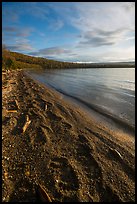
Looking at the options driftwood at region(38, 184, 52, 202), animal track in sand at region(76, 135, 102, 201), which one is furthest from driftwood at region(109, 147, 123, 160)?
driftwood at region(38, 184, 52, 202)

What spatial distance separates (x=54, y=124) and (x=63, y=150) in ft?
10.2

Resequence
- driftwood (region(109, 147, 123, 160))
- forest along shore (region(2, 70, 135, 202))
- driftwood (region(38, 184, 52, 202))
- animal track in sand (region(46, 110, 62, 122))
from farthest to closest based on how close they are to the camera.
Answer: animal track in sand (region(46, 110, 62, 122)) → driftwood (region(109, 147, 123, 160)) → forest along shore (region(2, 70, 135, 202)) → driftwood (region(38, 184, 52, 202))

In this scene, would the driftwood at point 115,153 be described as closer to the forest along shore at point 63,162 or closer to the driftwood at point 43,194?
the forest along shore at point 63,162

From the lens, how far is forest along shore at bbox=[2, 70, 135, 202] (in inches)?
204

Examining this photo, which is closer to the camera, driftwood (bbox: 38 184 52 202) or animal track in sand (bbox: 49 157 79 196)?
driftwood (bbox: 38 184 52 202)

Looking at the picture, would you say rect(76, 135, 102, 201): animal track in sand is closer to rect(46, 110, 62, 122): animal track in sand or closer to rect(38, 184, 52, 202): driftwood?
rect(38, 184, 52, 202): driftwood

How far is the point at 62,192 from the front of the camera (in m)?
5.16

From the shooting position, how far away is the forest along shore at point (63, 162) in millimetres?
5172

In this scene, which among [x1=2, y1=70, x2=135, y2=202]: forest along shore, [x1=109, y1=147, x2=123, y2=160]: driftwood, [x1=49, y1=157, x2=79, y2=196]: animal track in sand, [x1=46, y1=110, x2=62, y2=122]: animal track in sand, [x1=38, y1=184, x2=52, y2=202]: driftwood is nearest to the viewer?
[x1=38, y1=184, x2=52, y2=202]: driftwood

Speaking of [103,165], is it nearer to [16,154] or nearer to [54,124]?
[16,154]

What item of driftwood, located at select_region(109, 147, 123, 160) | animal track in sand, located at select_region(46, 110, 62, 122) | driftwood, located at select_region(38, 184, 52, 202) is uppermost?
animal track in sand, located at select_region(46, 110, 62, 122)

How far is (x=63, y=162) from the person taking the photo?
6.65 meters

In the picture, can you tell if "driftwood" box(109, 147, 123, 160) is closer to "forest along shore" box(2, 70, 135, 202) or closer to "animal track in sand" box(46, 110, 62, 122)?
"forest along shore" box(2, 70, 135, 202)

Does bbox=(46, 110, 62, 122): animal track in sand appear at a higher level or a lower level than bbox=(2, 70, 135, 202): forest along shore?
higher
